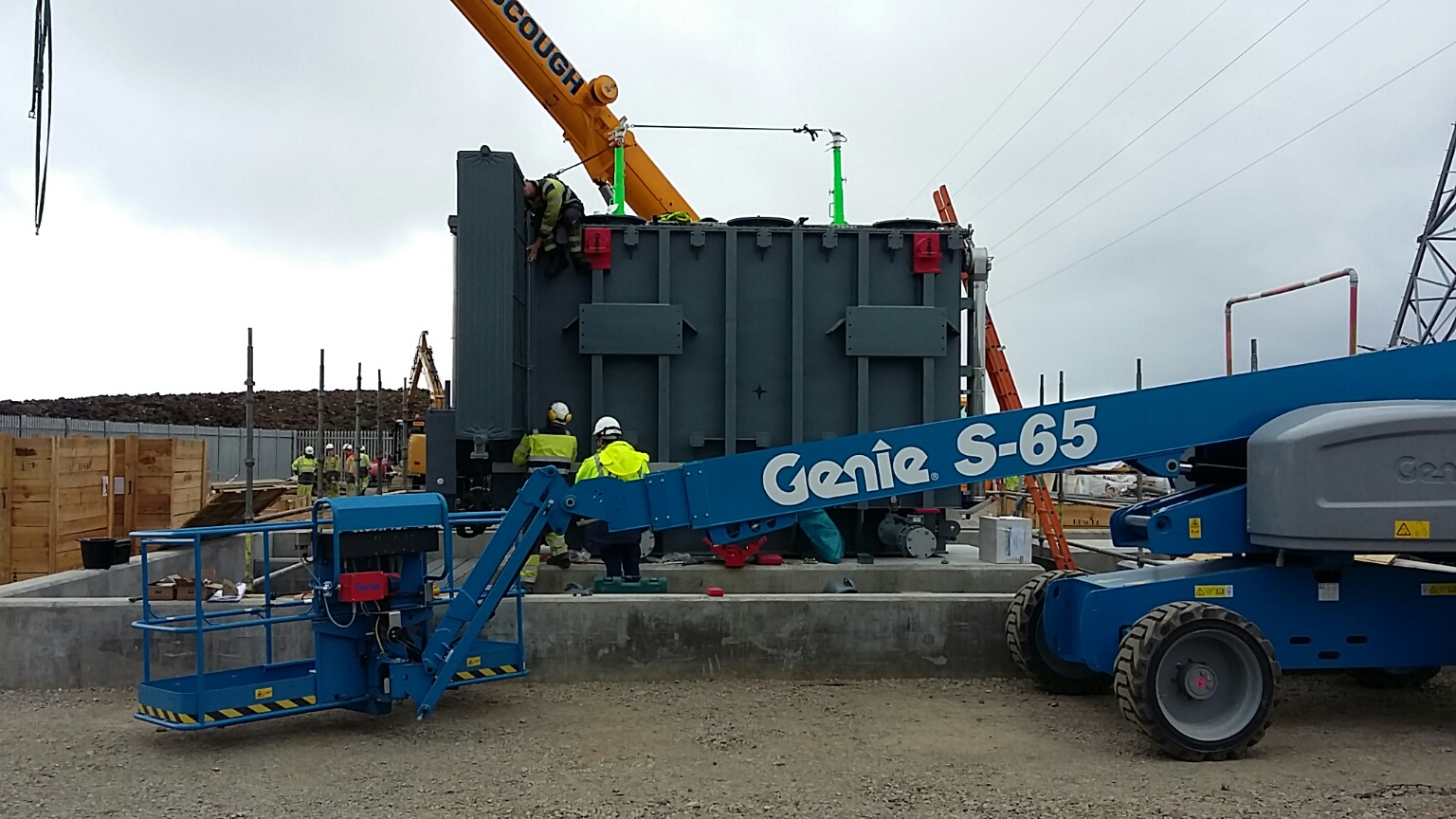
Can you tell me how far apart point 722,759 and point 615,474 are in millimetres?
3005

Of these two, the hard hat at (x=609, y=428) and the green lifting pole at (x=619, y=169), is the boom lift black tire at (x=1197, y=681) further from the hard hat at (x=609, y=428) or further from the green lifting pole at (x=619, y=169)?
the green lifting pole at (x=619, y=169)

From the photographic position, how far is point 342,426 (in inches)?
2426

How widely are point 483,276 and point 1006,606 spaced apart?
4787 millimetres

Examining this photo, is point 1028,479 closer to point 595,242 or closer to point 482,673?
point 595,242

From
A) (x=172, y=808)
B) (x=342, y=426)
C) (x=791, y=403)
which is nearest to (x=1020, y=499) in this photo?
(x=791, y=403)

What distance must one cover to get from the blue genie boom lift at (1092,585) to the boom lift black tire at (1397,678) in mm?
1127

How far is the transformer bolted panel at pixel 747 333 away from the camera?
10.6 meters

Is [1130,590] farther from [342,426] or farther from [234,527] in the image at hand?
[342,426]

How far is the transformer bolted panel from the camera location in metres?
10.6

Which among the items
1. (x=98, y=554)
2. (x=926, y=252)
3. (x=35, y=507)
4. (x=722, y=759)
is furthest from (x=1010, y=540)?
(x=35, y=507)

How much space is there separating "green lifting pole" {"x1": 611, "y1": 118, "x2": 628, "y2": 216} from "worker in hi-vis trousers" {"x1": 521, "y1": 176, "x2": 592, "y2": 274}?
74 centimetres

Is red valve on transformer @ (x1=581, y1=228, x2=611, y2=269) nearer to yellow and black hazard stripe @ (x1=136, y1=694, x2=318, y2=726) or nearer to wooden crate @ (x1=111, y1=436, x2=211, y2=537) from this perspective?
yellow and black hazard stripe @ (x1=136, y1=694, x2=318, y2=726)

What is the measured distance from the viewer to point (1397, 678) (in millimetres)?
7398

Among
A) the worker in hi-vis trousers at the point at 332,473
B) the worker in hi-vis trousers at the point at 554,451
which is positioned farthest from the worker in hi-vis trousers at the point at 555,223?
the worker in hi-vis trousers at the point at 332,473
